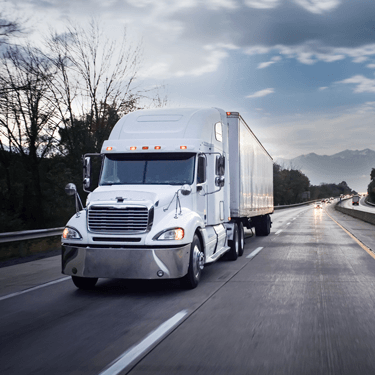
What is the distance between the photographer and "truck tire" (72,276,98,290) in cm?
802

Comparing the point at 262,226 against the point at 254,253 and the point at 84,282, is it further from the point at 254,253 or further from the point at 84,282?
the point at 84,282

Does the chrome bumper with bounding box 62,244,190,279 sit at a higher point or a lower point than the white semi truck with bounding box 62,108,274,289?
lower

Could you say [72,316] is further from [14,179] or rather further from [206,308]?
[14,179]

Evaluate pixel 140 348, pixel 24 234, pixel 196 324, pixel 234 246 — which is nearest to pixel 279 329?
pixel 196 324

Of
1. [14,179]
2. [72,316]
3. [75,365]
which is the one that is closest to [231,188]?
[72,316]

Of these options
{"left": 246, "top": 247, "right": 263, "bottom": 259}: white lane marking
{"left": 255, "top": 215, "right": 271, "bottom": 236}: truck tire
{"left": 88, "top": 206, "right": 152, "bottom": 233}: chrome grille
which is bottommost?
{"left": 246, "top": 247, "right": 263, "bottom": 259}: white lane marking

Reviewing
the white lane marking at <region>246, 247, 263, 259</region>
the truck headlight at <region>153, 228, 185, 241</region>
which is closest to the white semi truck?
the truck headlight at <region>153, 228, 185, 241</region>

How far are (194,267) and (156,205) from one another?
4.15ft

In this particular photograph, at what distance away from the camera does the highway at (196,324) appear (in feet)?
13.9

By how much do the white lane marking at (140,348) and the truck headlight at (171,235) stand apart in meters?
1.56

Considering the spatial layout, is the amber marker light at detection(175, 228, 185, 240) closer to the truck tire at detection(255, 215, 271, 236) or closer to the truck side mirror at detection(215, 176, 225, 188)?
the truck side mirror at detection(215, 176, 225, 188)

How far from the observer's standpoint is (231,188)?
12.1 metres

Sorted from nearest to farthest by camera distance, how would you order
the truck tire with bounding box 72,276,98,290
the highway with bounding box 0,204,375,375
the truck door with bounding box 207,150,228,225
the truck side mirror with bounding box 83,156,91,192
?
the highway with bounding box 0,204,375,375, the truck tire with bounding box 72,276,98,290, the truck side mirror with bounding box 83,156,91,192, the truck door with bounding box 207,150,228,225

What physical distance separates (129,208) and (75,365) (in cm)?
355
